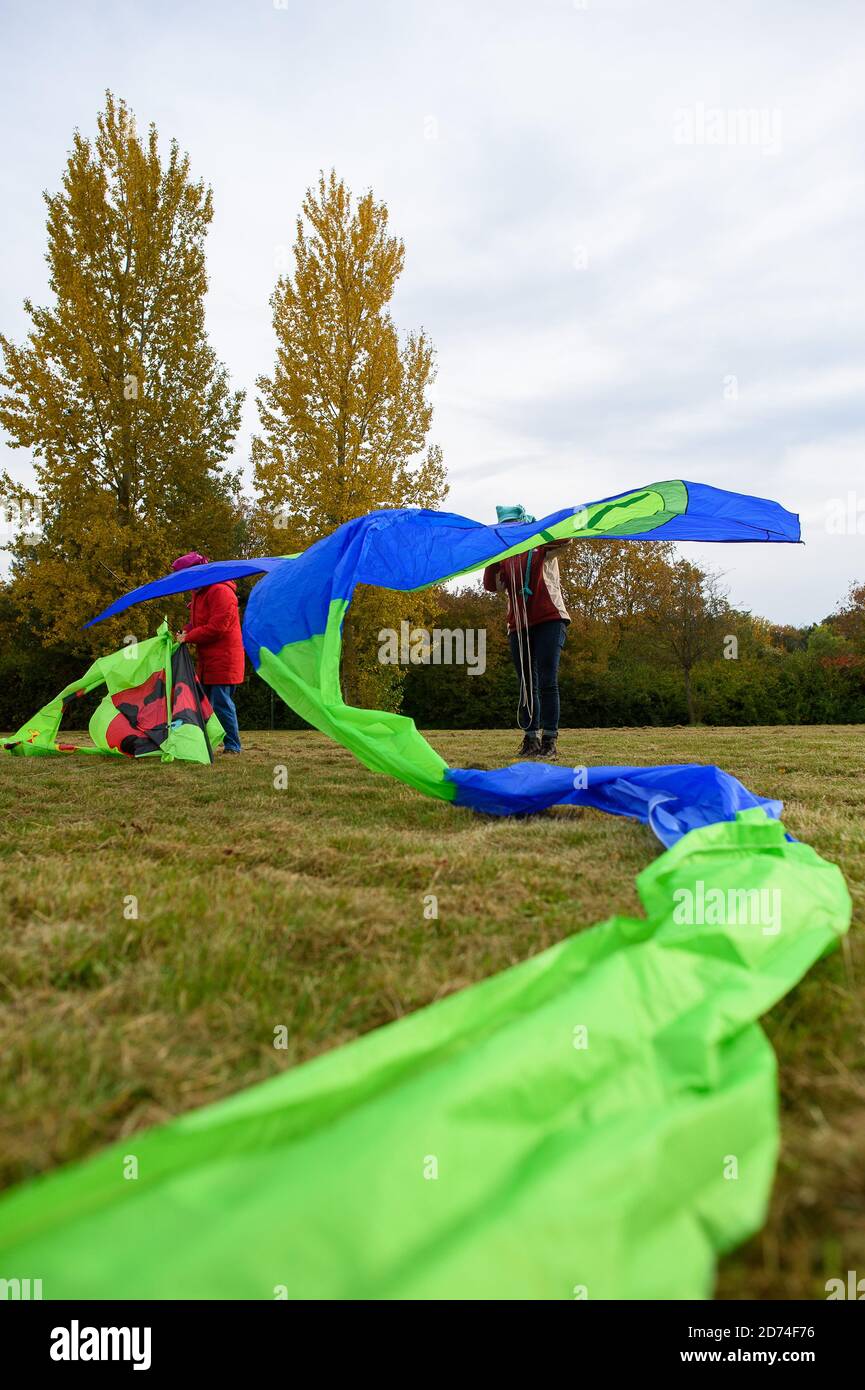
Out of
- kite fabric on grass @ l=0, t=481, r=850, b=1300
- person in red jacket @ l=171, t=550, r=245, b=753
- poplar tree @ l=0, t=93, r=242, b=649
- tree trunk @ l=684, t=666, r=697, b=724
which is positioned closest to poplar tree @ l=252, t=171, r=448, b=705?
poplar tree @ l=0, t=93, r=242, b=649

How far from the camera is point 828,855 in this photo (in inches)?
94.4

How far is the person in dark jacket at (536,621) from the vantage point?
201 inches

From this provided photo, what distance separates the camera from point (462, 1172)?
0.76 metres

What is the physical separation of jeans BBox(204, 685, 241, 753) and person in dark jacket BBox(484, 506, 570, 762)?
103 inches

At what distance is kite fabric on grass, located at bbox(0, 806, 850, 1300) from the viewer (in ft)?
2.15

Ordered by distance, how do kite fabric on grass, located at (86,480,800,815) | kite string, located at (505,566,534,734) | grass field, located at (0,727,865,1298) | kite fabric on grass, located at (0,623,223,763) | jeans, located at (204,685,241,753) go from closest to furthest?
grass field, located at (0,727,865,1298), kite fabric on grass, located at (86,480,800,815), kite string, located at (505,566,534,734), kite fabric on grass, located at (0,623,223,763), jeans, located at (204,685,241,753)

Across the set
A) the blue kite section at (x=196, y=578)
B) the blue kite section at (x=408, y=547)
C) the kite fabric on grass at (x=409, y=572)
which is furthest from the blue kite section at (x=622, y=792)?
the blue kite section at (x=196, y=578)

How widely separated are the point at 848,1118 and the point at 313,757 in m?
5.42

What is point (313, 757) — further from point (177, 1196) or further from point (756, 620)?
point (756, 620)

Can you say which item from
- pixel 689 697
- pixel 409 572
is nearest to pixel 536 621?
pixel 409 572

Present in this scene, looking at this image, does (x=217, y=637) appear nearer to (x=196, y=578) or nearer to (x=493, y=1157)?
(x=196, y=578)

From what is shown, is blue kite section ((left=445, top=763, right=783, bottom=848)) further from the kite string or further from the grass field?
Result: the kite string

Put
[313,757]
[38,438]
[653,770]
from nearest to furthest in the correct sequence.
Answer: [653,770] → [313,757] → [38,438]

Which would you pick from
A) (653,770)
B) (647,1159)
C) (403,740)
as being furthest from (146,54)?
(647,1159)
